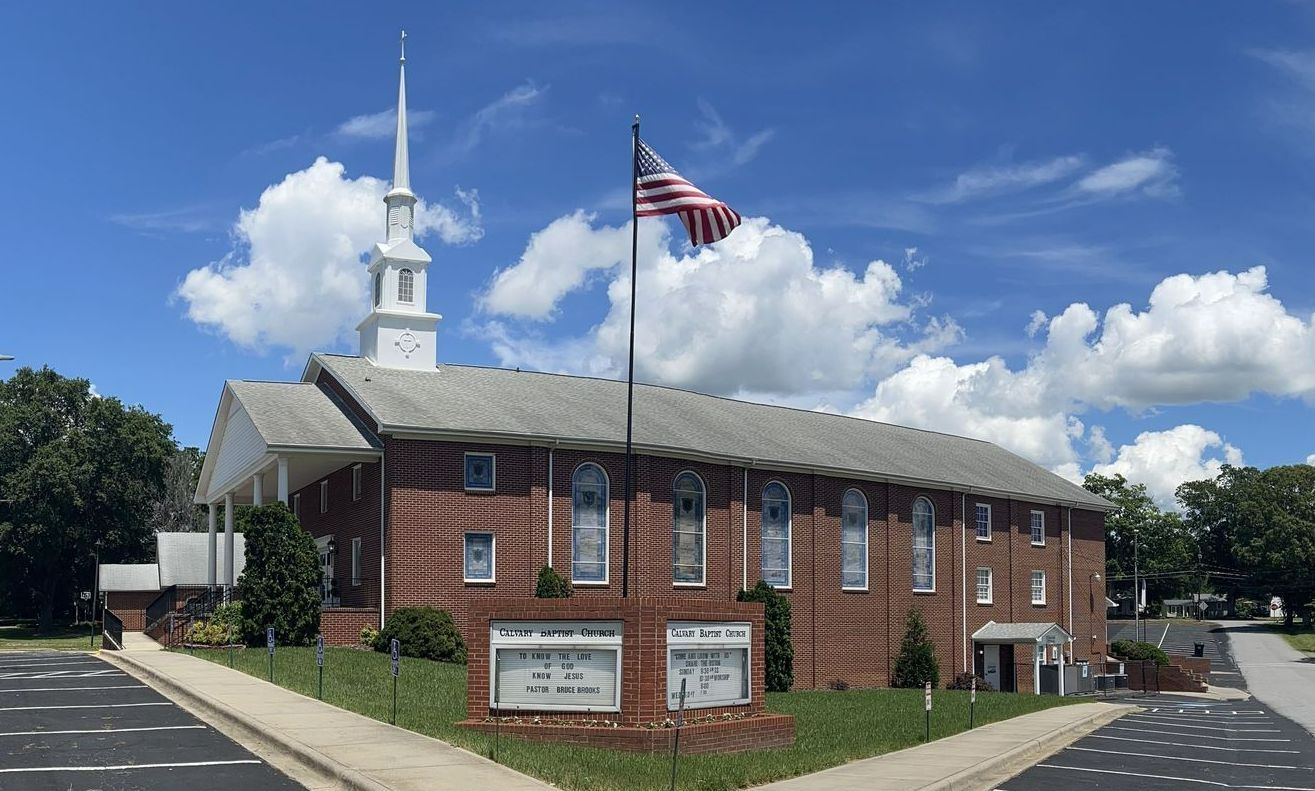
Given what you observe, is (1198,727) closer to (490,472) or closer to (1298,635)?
(490,472)

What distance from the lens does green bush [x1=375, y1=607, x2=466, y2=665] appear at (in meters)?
33.2

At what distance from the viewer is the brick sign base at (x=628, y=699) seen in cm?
1730

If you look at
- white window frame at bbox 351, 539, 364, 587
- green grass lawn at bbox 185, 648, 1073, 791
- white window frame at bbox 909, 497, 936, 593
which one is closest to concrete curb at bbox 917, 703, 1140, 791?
green grass lawn at bbox 185, 648, 1073, 791

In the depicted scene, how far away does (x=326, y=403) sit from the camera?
40.0 metres

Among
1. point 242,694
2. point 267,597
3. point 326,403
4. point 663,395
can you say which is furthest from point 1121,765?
point 663,395

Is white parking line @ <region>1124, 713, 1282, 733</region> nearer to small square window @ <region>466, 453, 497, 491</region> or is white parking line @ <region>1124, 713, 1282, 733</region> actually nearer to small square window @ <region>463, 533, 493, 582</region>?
small square window @ <region>463, 533, 493, 582</region>

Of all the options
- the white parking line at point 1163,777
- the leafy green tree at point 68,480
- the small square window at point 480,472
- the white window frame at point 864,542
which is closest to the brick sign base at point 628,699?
the white parking line at point 1163,777

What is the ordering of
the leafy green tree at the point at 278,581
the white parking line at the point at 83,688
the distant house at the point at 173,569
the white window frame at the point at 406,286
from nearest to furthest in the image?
the white parking line at the point at 83,688, the leafy green tree at the point at 278,581, the white window frame at the point at 406,286, the distant house at the point at 173,569

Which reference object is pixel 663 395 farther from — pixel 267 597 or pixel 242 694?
pixel 242 694

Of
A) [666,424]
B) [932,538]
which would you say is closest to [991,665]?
[932,538]

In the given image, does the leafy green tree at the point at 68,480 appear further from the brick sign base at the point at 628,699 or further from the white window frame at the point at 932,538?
the brick sign base at the point at 628,699

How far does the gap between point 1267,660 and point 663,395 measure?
6014 centimetres

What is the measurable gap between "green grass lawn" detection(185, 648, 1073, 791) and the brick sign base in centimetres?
33

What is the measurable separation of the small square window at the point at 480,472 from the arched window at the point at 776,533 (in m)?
10.5
